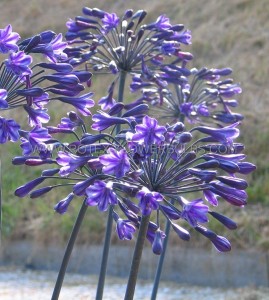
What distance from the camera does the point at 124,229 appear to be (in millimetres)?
2691

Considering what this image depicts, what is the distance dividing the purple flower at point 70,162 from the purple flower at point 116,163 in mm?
170

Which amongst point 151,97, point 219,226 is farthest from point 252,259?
point 151,97

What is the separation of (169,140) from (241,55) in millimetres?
7513

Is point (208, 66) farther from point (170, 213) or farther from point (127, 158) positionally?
point (127, 158)

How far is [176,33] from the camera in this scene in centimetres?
389

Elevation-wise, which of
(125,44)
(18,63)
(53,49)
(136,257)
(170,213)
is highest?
(125,44)

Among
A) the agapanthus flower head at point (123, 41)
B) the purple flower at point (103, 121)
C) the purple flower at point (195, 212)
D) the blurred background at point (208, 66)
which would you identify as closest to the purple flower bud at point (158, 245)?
the purple flower at point (195, 212)

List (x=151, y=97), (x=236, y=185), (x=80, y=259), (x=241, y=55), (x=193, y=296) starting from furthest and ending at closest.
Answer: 1. (x=241, y=55)
2. (x=80, y=259)
3. (x=193, y=296)
4. (x=151, y=97)
5. (x=236, y=185)

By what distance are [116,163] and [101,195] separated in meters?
0.11

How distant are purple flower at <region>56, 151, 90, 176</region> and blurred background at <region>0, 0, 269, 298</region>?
14.8ft

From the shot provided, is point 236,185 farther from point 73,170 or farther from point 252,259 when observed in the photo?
point 252,259

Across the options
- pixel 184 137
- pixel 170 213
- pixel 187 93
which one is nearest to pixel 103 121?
pixel 184 137

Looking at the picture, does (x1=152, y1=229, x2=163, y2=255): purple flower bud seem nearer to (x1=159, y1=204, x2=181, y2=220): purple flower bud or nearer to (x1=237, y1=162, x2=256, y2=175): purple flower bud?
(x1=159, y1=204, x2=181, y2=220): purple flower bud

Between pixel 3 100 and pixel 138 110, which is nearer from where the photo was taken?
pixel 3 100
